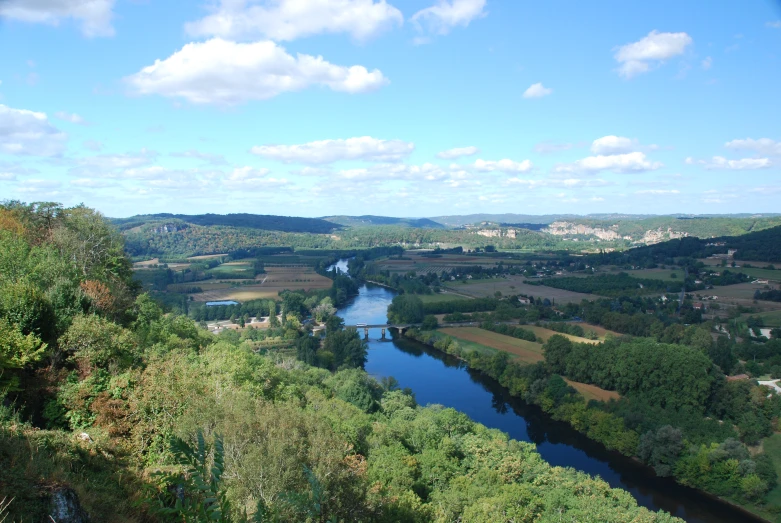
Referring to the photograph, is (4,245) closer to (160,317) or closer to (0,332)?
(160,317)

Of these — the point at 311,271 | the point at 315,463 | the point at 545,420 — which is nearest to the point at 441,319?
the point at 545,420

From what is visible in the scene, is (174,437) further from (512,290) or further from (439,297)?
(512,290)

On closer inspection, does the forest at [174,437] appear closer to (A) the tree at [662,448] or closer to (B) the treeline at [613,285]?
(A) the tree at [662,448]

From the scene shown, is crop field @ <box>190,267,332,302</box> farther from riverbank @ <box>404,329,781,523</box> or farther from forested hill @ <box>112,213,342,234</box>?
forested hill @ <box>112,213,342,234</box>

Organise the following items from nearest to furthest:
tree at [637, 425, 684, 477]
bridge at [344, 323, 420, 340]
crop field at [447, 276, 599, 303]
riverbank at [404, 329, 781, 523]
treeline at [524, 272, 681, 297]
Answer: riverbank at [404, 329, 781, 523], tree at [637, 425, 684, 477], bridge at [344, 323, 420, 340], crop field at [447, 276, 599, 303], treeline at [524, 272, 681, 297]

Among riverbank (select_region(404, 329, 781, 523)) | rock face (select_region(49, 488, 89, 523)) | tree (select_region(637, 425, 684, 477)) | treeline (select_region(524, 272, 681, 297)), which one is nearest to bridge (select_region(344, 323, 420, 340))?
riverbank (select_region(404, 329, 781, 523))

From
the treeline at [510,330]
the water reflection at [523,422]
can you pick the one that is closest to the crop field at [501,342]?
the treeline at [510,330]
